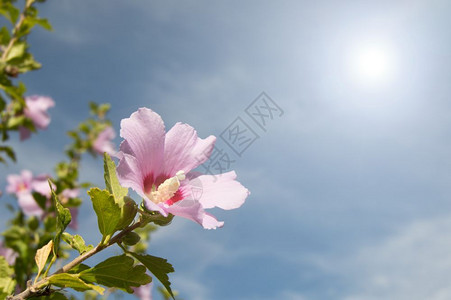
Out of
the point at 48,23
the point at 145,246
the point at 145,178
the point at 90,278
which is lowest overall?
the point at 90,278


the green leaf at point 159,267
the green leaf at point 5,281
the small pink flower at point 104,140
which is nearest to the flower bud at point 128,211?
the green leaf at point 159,267

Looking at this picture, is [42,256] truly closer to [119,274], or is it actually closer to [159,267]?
[119,274]

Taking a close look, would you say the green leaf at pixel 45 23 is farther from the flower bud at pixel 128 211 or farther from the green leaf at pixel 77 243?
the flower bud at pixel 128 211

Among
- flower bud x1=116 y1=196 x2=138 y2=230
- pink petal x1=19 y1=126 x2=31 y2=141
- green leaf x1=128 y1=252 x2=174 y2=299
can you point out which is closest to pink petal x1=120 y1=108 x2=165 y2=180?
flower bud x1=116 y1=196 x2=138 y2=230

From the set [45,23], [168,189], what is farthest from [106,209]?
[45,23]

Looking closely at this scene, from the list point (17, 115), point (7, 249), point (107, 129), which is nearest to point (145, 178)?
point (7, 249)

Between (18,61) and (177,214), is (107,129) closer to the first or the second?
(18,61)
